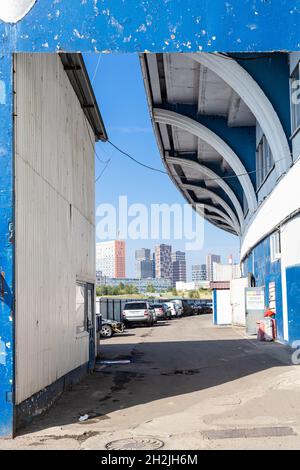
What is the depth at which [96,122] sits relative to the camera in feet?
52.2

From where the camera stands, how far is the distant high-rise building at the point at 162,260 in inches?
5605

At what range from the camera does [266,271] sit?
971 inches

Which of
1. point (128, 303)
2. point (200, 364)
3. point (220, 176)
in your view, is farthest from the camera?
point (220, 176)

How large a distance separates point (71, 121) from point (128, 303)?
2303 cm

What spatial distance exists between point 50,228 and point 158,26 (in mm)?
3956

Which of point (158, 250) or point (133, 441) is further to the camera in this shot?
point (158, 250)

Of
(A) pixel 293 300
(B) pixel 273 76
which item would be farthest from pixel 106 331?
(B) pixel 273 76

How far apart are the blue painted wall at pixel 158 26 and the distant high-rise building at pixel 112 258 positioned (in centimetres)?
7259

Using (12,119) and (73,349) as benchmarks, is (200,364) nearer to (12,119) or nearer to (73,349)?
(73,349)

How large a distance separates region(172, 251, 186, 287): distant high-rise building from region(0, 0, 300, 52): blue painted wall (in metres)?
138

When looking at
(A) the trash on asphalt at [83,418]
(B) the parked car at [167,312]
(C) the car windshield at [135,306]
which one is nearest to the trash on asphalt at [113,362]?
(A) the trash on asphalt at [83,418]

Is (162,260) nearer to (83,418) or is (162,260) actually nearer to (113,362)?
(113,362)

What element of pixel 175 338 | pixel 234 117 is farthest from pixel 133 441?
pixel 234 117

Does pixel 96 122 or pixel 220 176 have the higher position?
pixel 220 176
